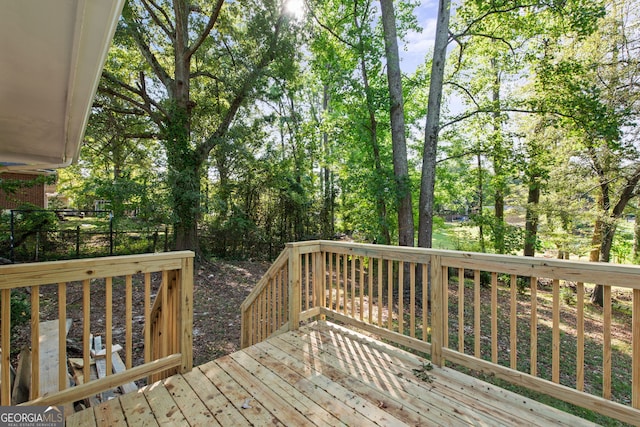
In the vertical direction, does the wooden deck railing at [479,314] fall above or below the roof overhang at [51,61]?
below

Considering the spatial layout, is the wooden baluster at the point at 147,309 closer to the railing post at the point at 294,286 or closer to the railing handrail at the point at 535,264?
the railing post at the point at 294,286

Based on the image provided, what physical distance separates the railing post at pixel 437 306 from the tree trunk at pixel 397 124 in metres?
3.88

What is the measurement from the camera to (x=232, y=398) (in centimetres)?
200

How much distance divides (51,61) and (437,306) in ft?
8.91

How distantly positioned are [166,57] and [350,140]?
664 centimetres

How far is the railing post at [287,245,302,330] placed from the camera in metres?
3.08

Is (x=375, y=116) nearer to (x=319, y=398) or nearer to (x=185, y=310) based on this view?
(x=185, y=310)

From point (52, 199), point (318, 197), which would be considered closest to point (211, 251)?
point (318, 197)

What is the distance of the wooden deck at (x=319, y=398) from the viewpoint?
179 cm

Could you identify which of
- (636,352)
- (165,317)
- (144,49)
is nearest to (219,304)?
(165,317)

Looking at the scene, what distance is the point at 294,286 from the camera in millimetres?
3102

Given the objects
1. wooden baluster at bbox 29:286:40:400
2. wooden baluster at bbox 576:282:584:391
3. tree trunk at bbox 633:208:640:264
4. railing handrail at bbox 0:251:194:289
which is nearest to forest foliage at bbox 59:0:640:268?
tree trunk at bbox 633:208:640:264

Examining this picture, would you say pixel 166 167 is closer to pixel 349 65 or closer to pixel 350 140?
pixel 350 140

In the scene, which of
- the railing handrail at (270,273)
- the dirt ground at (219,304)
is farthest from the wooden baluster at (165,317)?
the dirt ground at (219,304)
